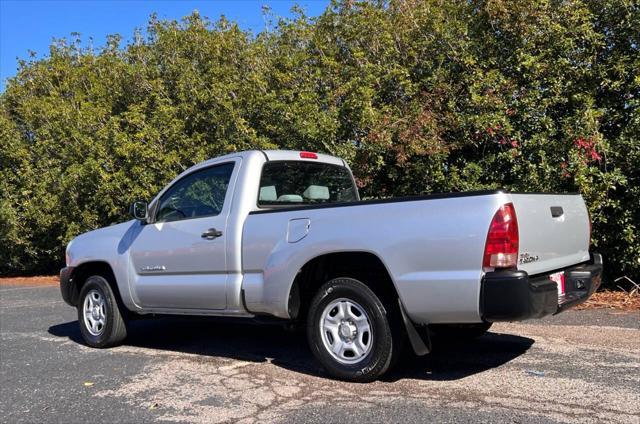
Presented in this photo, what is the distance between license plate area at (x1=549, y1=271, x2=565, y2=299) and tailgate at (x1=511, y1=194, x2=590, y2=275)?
0.17 feet

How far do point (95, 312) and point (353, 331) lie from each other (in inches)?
135

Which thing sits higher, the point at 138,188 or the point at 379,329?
the point at 138,188

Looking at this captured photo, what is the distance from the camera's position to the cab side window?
5711mm

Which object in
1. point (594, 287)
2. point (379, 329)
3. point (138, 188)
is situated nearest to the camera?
point (379, 329)

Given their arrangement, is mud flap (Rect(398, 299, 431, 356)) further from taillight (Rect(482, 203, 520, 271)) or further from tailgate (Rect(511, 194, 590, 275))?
tailgate (Rect(511, 194, 590, 275))

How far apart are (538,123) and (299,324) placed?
218 inches

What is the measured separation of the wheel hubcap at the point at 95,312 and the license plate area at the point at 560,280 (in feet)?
15.3

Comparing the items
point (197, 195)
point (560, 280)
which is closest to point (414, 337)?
point (560, 280)

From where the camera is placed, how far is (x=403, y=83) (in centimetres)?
975

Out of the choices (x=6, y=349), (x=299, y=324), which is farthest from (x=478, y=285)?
(x=6, y=349)

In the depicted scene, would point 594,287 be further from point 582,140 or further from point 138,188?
point 138,188

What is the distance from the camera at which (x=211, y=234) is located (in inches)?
218

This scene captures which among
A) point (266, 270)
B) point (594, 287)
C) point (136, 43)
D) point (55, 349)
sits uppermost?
point (136, 43)

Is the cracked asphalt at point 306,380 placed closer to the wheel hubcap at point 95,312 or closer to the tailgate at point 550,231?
the wheel hubcap at point 95,312
